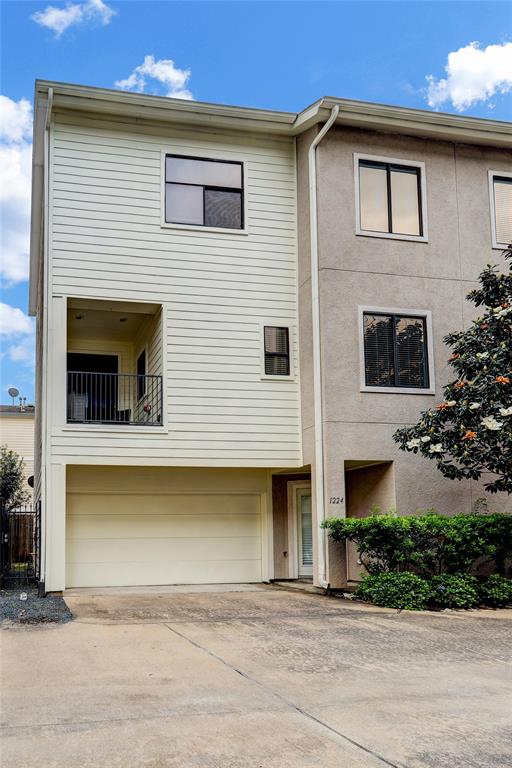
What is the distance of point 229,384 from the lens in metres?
15.0

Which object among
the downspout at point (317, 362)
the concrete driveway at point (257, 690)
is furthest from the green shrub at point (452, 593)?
the downspout at point (317, 362)

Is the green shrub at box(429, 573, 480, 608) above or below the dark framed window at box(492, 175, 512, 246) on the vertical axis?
below

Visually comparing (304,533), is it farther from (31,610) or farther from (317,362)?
(31,610)

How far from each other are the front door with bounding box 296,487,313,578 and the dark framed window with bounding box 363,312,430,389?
10.3 ft

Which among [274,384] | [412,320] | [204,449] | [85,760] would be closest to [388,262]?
[412,320]

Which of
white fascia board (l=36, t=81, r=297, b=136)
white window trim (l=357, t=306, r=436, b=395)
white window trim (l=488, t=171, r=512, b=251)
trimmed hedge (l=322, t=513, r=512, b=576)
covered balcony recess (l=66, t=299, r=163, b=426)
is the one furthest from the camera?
white window trim (l=488, t=171, r=512, b=251)

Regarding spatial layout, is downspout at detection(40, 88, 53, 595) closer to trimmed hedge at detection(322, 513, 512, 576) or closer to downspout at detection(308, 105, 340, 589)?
downspout at detection(308, 105, 340, 589)

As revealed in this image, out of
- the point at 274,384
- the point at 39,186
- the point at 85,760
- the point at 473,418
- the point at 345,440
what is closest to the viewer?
the point at 85,760

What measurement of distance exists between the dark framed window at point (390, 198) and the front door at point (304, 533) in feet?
17.9

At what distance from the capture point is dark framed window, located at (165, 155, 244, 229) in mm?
15320

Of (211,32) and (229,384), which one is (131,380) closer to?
(229,384)

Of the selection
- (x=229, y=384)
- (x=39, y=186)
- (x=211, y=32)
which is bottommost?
(x=229, y=384)

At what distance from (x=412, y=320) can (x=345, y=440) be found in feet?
8.83

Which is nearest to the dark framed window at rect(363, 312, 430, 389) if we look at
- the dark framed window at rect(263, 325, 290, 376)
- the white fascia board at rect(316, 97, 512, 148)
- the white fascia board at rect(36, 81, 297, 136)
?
the dark framed window at rect(263, 325, 290, 376)
